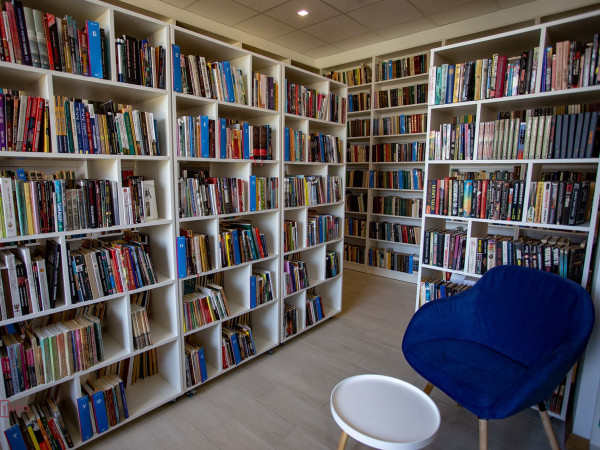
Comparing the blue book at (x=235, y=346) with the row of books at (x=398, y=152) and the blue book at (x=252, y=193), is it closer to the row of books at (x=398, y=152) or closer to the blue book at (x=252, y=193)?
the blue book at (x=252, y=193)

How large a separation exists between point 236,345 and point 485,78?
2465mm

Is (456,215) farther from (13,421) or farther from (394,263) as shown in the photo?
(13,421)

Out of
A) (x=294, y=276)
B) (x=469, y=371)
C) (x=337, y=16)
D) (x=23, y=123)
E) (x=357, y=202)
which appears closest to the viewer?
(x=23, y=123)

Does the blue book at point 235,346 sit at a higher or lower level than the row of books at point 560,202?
lower

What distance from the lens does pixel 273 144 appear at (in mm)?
2516

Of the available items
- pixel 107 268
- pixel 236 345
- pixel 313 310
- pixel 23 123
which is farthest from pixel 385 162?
pixel 23 123

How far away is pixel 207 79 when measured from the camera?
6.78ft

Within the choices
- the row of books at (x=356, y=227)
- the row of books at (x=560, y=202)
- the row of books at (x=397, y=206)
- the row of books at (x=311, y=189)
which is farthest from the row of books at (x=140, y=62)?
the row of books at (x=356, y=227)

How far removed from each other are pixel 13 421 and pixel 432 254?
261cm

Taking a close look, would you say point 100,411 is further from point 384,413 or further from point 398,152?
point 398,152

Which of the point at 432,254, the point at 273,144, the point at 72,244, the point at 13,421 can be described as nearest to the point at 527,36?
the point at 432,254

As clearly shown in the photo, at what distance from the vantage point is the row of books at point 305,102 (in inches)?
102

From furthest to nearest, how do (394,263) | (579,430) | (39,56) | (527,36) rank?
1. (394,263)
2. (527,36)
3. (579,430)
4. (39,56)

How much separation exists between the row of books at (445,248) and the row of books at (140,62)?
2058 mm
